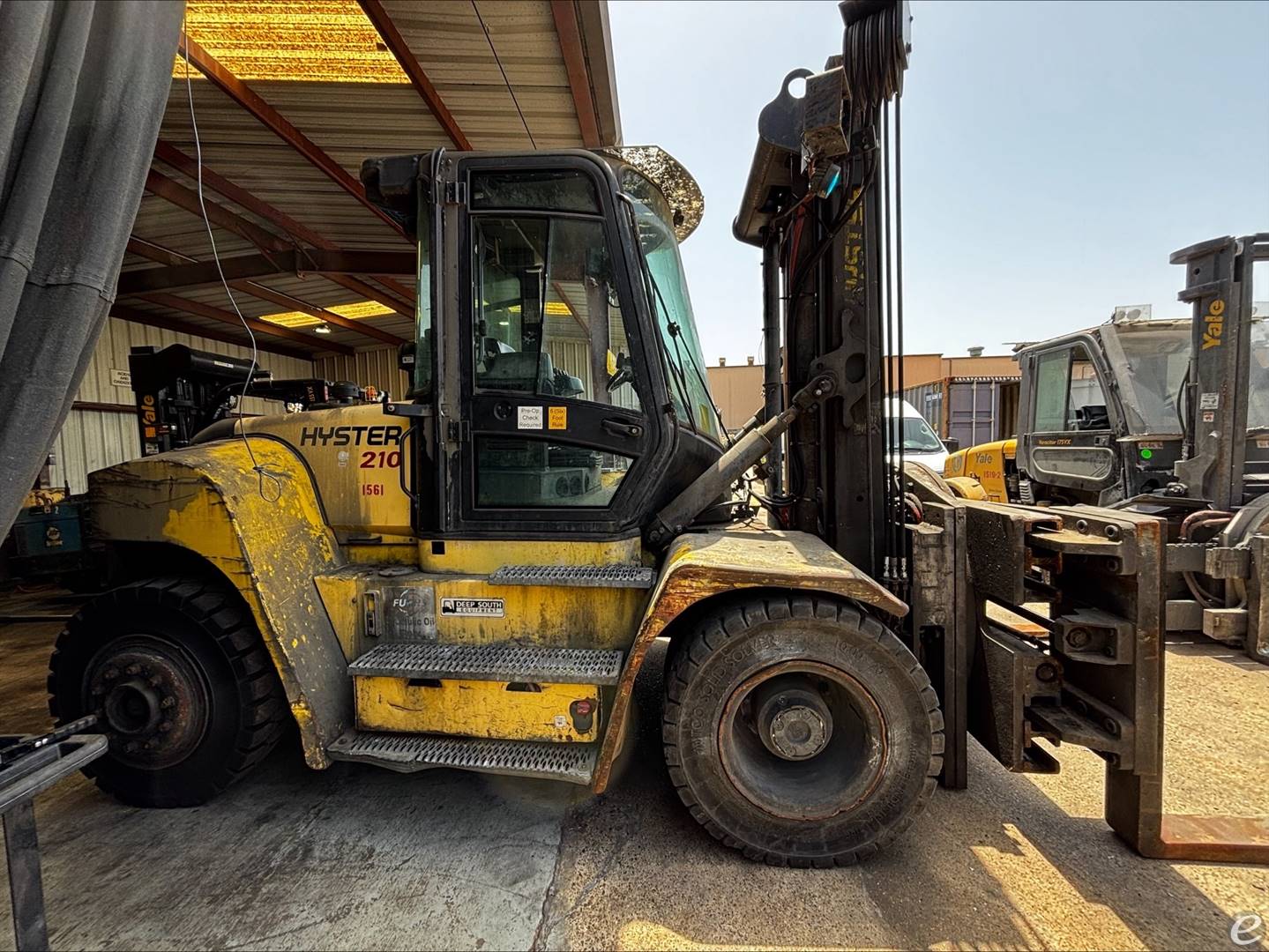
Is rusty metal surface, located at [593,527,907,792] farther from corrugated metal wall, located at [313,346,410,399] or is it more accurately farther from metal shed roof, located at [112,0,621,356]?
corrugated metal wall, located at [313,346,410,399]

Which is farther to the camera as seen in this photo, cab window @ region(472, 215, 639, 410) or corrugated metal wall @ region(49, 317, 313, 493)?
corrugated metal wall @ region(49, 317, 313, 493)

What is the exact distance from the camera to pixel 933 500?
9.73ft

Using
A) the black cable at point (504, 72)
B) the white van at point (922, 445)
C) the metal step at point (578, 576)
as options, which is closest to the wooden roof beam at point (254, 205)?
the black cable at point (504, 72)

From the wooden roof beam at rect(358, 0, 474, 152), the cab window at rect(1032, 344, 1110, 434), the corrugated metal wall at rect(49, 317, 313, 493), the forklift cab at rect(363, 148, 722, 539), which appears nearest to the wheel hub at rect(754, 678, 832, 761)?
the forklift cab at rect(363, 148, 722, 539)

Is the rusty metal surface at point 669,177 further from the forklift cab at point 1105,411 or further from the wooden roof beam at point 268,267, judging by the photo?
the forklift cab at point 1105,411

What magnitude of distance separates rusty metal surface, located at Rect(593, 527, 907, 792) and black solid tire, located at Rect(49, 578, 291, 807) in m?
1.73

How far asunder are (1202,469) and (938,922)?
5.21m

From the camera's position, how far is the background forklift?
15.2 ft

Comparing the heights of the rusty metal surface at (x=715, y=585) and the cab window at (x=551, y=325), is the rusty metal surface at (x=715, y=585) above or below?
below

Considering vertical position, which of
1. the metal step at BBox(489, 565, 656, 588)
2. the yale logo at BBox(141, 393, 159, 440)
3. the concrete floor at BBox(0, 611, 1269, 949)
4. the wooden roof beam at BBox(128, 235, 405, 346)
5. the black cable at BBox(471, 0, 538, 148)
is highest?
the black cable at BBox(471, 0, 538, 148)

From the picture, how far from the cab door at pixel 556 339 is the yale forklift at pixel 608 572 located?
0.5 inches

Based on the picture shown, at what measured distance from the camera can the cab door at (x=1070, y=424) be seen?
21.2ft

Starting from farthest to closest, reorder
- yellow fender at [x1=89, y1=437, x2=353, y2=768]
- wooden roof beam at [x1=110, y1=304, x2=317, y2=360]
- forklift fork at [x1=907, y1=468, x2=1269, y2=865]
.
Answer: wooden roof beam at [x1=110, y1=304, x2=317, y2=360] < yellow fender at [x1=89, y1=437, x2=353, y2=768] < forklift fork at [x1=907, y1=468, x2=1269, y2=865]

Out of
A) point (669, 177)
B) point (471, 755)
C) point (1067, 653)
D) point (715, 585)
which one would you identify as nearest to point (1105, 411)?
point (1067, 653)
